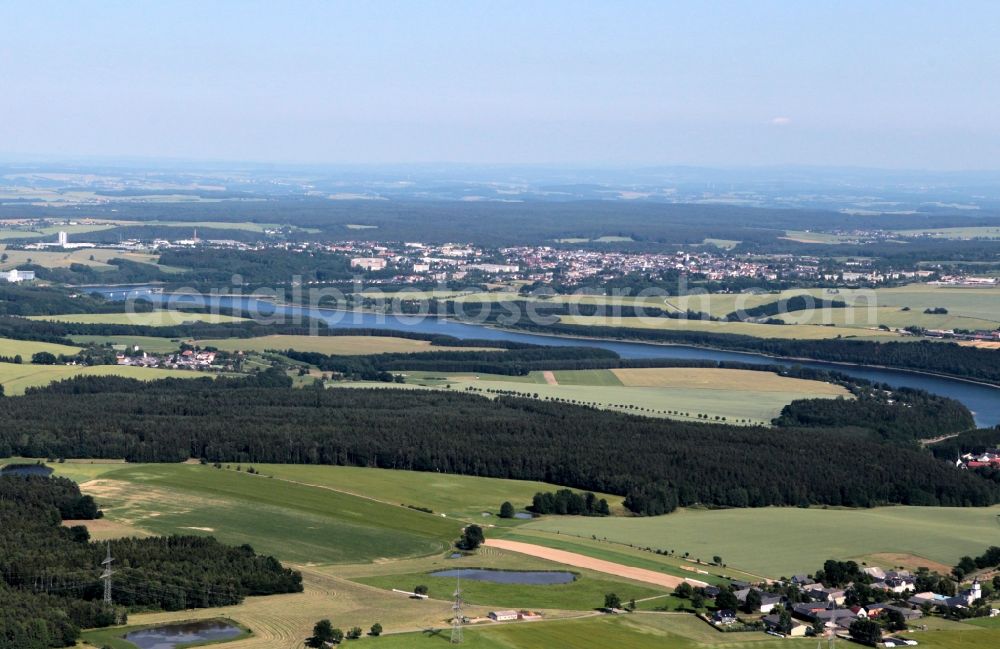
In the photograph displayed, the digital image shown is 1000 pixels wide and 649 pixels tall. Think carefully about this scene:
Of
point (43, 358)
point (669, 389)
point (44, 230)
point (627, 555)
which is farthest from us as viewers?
point (44, 230)

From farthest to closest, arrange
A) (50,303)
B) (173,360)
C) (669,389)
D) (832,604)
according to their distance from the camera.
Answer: (50,303) → (173,360) → (669,389) → (832,604)

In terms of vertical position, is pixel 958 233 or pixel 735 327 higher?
pixel 958 233

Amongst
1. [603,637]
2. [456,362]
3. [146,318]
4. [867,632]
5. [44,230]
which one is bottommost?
[603,637]

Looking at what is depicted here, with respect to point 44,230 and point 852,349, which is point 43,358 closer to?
point 852,349

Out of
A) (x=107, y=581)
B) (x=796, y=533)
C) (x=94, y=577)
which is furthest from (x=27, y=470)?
(x=796, y=533)

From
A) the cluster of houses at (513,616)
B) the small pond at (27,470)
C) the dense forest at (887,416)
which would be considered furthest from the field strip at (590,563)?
the dense forest at (887,416)

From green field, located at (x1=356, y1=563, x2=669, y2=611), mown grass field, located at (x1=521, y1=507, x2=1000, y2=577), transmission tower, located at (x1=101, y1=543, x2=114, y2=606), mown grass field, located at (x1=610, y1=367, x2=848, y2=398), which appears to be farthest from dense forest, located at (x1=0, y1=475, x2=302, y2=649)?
mown grass field, located at (x1=610, y1=367, x2=848, y2=398)

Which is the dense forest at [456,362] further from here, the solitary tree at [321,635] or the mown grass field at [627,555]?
the solitary tree at [321,635]
